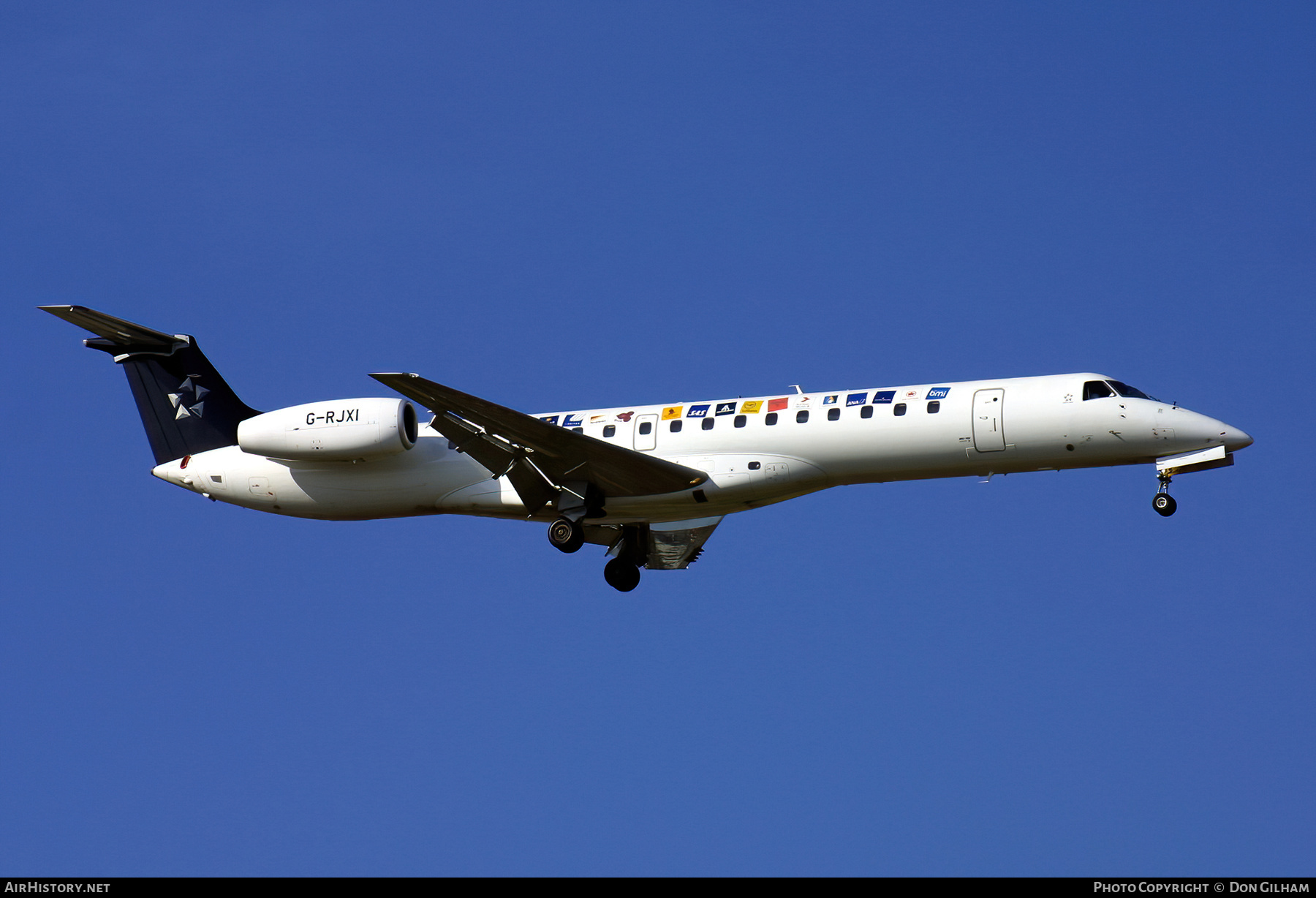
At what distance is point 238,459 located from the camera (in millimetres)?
27500

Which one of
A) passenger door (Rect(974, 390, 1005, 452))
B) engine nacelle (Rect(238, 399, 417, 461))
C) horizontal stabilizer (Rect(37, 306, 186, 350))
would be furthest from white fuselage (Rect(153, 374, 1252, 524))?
horizontal stabilizer (Rect(37, 306, 186, 350))

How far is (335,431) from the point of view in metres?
25.7

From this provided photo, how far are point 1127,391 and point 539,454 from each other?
951cm

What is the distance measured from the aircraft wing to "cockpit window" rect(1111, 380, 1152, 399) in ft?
21.9

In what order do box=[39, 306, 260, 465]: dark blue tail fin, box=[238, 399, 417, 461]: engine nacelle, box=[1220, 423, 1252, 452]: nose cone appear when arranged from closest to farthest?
box=[1220, 423, 1252, 452]: nose cone
box=[238, 399, 417, 461]: engine nacelle
box=[39, 306, 260, 465]: dark blue tail fin

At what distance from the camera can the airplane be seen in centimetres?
2408

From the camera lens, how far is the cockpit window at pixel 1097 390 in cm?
2416

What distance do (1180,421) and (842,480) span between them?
17.6 ft

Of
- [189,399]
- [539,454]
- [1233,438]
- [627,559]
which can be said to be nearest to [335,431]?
[539,454]

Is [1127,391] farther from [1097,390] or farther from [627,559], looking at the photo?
[627,559]

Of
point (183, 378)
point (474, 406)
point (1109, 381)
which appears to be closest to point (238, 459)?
point (183, 378)

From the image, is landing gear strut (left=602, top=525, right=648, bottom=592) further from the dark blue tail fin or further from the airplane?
the dark blue tail fin
